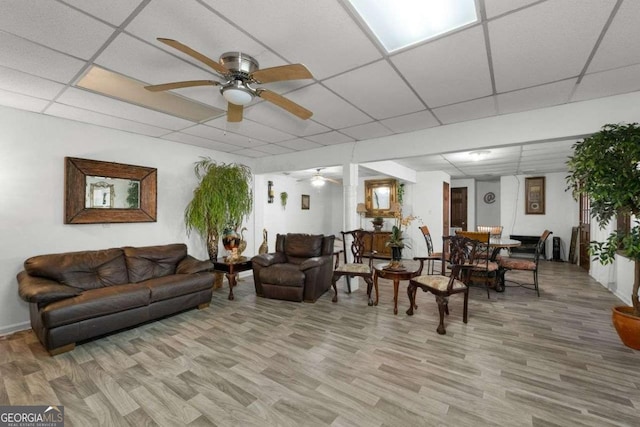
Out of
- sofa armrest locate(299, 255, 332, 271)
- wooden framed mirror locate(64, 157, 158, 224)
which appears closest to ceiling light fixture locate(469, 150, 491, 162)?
sofa armrest locate(299, 255, 332, 271)

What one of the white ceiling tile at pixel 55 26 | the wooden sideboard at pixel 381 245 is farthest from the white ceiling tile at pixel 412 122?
the wooden sideboard at pixel 381 245

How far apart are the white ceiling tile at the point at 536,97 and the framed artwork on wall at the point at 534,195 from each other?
241 inches

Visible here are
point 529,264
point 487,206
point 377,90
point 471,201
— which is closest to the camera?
point 377,90

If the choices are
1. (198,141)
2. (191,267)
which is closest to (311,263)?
(191,267)

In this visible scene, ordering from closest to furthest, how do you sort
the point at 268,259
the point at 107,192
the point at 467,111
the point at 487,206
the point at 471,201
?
the point at 467,111, the point at 107,192, the point at 268,259, the point at 471,201, the point at 487,206

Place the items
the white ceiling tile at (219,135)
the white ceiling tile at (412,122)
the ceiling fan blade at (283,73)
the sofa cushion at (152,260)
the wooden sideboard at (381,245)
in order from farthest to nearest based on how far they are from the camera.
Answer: the wooden sideboard at (381,245) < the white ceiling tile at (219,135) < the sofa cushion at (152,260) < the white ceiling tile at (412,122) < the ceiling fan blade at (283,73)

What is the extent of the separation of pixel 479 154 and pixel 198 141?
5298 millimetres

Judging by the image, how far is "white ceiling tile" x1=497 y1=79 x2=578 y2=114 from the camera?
2594 mm

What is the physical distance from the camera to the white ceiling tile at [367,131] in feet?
12.4

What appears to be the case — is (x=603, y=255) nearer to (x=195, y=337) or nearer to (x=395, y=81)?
(x=395, y=81)

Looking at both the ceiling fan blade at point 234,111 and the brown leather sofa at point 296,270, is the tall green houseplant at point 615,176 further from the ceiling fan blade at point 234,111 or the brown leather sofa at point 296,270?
the ceiling fan blade at point 234,111

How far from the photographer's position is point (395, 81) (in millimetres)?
2494

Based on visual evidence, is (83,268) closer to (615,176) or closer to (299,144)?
(299,144)

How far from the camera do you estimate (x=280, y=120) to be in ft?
11.6
